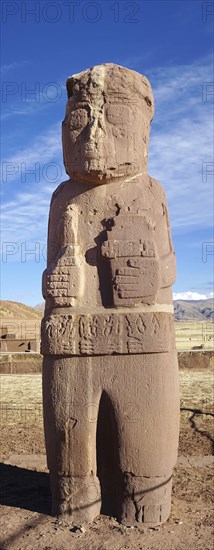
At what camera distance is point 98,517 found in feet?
17.3

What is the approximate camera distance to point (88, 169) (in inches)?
216

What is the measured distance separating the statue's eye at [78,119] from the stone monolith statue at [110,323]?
0.04 ft

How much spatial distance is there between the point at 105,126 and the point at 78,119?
0.31 m

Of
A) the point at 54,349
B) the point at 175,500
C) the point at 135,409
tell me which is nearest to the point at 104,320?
the point at 54,349

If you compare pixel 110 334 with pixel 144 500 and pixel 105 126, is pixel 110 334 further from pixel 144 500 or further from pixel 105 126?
pixel 105 126

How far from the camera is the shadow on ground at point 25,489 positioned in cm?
579

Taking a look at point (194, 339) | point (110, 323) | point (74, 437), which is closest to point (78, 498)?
point (74, 437)

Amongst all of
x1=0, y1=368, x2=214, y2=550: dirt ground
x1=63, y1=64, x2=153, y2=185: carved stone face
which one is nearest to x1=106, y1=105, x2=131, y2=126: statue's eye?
x1=63, y1=64, x2=153, y2=185: carved stone face

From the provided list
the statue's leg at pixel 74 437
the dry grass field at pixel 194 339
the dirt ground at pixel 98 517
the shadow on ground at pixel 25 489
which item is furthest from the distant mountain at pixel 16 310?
the statue's leg at pixel 74 437

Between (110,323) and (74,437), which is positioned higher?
(110,323)

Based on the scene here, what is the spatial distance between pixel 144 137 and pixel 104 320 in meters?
1.98

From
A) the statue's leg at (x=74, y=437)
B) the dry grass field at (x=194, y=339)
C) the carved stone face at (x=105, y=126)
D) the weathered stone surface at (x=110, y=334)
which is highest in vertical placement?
the carved stone face at (x=105, y=126)

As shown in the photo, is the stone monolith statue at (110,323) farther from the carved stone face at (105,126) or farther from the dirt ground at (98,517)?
the dirt ground at (98,517)

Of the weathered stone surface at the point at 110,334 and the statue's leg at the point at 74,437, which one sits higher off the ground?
the weathered stone surface at the point at 110,334
